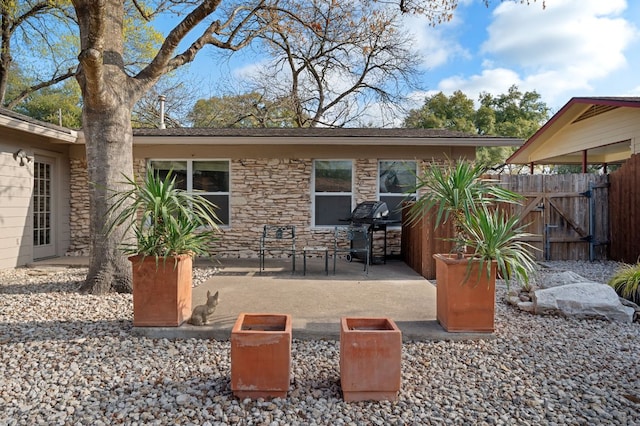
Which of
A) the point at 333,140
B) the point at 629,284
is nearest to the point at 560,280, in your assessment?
the point at 629,284

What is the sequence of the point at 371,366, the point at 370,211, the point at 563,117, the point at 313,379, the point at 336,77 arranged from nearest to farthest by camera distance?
the point at 371,366
the point at 313,379
the point at 370,211
the point at 563,117
the point at 336,77

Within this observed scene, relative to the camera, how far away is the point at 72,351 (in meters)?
3.12

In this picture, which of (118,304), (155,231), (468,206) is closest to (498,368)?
(468,206)

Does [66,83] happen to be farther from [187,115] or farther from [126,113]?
[126,113]

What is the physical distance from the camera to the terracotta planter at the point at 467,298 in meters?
3.38

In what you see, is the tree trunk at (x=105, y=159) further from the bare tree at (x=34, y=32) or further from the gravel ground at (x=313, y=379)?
the bare tree at (x=34, y=32)

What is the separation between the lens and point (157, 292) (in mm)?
3463

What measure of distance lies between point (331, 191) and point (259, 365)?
6.04m

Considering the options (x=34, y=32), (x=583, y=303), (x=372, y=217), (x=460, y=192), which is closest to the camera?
(x=460, y=192)

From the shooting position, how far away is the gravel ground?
2.25 m

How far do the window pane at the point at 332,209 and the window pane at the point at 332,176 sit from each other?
0.56 ft

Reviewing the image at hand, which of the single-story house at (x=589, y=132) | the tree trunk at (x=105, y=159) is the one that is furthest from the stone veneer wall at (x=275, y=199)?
the single-story house at (x=589, y=132)

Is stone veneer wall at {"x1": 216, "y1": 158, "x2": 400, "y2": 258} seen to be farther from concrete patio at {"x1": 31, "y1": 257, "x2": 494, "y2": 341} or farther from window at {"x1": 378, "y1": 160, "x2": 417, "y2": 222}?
concrete patio at {"x1": 31, "y1": 257, "x2": 494, "y2": 341}

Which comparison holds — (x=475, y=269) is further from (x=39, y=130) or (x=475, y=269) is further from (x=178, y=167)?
(x=39, y=130)
